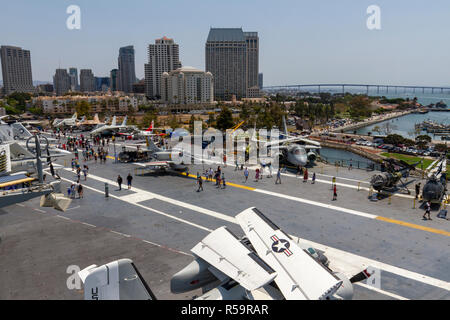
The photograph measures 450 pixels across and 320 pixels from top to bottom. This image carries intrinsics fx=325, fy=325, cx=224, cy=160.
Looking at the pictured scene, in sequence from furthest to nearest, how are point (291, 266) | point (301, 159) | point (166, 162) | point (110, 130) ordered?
point (110, 130) → point (166, 162) → point (301, 159) → point (291, 266)

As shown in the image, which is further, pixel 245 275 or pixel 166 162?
pixel 166 162

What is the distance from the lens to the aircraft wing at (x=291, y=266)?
894 centimetres

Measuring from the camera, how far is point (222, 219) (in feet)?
74.9

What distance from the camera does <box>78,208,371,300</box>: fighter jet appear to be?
862 cm

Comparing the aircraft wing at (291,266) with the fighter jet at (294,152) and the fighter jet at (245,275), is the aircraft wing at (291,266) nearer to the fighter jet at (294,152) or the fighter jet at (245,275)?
the fighter jet at (245,275)

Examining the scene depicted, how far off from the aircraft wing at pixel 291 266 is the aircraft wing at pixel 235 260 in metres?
0.66

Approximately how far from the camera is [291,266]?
32.8 feet

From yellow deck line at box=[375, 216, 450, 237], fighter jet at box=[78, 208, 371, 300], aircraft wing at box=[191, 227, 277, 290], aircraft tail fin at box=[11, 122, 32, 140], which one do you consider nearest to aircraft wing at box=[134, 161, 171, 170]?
aircraft tail fin at box=[11, 122, 32, 140]

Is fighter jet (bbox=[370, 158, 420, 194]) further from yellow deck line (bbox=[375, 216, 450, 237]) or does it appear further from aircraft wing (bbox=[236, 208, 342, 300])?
aircraft wing (bbox=[236, 208, 342, 300])

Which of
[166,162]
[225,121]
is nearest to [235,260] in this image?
[166,162]

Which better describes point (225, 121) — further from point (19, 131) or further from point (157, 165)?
point (19, 131)

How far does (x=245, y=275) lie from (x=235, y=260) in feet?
2.88

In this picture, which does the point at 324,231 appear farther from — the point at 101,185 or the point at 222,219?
the point at 101,185

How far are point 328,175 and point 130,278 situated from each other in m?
29.4
